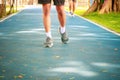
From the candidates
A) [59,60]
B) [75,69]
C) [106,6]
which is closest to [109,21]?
[106,6]

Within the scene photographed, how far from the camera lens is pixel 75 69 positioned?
5504mm

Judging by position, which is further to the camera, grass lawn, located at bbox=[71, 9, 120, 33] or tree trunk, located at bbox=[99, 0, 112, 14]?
tree trunk, located at bbox=[99, 0, 112, 14]

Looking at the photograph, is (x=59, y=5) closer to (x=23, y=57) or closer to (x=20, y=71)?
(x=23, y=57)

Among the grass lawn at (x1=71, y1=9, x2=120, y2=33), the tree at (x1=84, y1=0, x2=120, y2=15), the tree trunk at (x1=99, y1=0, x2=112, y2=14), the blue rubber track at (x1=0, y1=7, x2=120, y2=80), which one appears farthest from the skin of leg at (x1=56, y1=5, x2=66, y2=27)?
the tree trunk at (x1=99, y1=0, x2=112, y2=14)

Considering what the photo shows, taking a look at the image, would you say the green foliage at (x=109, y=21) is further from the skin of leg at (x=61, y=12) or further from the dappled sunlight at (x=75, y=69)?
the dappled sunlight at (x=75, y=69)

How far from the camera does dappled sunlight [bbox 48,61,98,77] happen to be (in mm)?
5207

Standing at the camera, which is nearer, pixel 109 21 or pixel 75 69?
pixel 75 69

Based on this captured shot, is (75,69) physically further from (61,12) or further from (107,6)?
(107,6)

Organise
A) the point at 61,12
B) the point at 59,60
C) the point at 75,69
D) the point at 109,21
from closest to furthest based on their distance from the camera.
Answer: the point at 75,69, the point at 59,60, the point at 61,12, the point at 109,21

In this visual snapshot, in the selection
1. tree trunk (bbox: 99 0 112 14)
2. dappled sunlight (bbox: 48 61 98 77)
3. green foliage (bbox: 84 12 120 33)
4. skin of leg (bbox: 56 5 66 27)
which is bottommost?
green foliage (bbox: 84 12 120 33)

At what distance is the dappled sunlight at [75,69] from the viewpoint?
17.1 ft

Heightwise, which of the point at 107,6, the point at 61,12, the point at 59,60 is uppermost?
the point at 61,12

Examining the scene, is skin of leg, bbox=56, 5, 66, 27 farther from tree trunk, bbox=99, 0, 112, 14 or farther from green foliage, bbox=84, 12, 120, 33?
tree trunk, bbox=99, 0, 112, 14

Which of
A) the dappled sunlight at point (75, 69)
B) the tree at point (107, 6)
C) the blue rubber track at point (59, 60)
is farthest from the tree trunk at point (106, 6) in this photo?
the dappled sunlight at point (75, 69)
